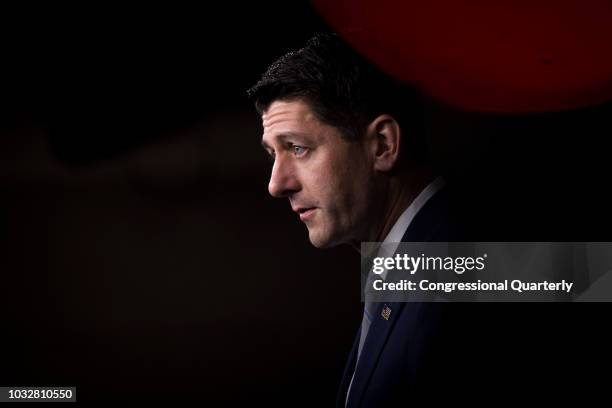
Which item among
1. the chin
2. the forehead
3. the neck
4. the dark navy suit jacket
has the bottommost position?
the dark navy suit jacket

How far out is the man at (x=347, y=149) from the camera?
875 millimetres

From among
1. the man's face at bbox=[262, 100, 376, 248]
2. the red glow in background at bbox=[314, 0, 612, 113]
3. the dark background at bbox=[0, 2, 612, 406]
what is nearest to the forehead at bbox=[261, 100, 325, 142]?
the man's face at bbox=[262, 100, 376, 248]

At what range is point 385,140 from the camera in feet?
2.89

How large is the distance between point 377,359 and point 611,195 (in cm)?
57

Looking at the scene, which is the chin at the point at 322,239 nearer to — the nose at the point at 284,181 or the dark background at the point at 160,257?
the nose at the point at 284,181

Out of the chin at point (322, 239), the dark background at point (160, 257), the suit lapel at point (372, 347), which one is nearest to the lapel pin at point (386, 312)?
the suit lapel at point (372, 347)

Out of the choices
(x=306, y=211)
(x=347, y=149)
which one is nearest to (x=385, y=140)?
(x=347, y=149)

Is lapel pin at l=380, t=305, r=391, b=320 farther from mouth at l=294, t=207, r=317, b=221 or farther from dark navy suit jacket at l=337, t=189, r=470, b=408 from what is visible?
mouth at l=294, t=207, r=317, b=221

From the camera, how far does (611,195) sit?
107 centimetres

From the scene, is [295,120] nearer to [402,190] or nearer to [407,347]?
[402,190]

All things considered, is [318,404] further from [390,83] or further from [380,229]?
[390,83]

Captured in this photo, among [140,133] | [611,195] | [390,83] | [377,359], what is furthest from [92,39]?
[611,195]

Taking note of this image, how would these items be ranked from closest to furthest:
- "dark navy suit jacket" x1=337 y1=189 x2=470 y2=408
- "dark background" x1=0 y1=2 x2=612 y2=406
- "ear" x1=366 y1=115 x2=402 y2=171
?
1. "dark navy suit jacket" x1=337 y1=189 x2=470 y2=408
2. "ear" x1=366 y1=115 x2=402 y2=171
3. "dark background" x1=0 y1=2 x2=612 y2=406

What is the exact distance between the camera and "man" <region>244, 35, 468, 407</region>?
0.87 meters
